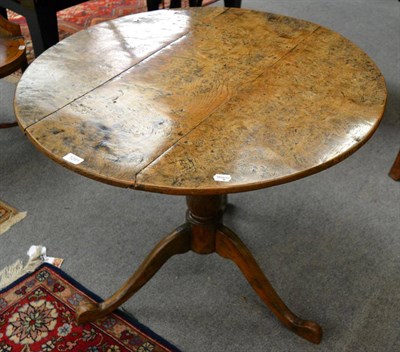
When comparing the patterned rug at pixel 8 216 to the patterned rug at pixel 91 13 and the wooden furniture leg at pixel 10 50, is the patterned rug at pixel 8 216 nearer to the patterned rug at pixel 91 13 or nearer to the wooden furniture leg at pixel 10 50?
the wooden furniture leg at pixel 10 50

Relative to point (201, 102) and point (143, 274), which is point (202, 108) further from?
point (143, 274)

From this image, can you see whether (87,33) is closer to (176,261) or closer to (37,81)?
(37,81)

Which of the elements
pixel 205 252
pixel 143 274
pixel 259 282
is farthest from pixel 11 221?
pixel 259 282

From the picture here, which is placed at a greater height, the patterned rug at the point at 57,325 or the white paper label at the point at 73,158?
the white paper label at the point at 73,158

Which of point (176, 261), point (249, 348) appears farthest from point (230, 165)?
point (176, 261)

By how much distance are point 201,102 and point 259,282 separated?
60cm

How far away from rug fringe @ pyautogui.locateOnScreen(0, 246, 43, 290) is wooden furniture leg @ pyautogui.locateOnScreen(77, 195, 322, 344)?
323 mm

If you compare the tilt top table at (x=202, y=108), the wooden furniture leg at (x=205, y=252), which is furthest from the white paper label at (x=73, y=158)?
the wooden furniture leg at (x=205, y=252)

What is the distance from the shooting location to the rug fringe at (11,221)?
6.09 feet

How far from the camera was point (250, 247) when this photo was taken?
70.1 inches

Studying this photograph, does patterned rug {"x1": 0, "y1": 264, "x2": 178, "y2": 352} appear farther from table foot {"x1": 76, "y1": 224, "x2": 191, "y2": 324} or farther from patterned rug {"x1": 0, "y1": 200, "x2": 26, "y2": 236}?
patterned rug {"x1": 0, "y1": 200, "x2": 26, "y2": 236}

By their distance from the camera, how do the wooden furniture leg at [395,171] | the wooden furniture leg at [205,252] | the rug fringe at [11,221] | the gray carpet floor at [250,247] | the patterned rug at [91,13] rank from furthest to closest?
the patterned rug at [91,13]
the wooden furniture leg at [395,171]
the rug fringe at [11,221]
the gray carpet floor at [250,247]
the wooden furniture leg at [205,252]

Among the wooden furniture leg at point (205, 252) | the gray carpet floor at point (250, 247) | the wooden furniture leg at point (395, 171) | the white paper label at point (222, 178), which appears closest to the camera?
the white paper label at point (222, 178)

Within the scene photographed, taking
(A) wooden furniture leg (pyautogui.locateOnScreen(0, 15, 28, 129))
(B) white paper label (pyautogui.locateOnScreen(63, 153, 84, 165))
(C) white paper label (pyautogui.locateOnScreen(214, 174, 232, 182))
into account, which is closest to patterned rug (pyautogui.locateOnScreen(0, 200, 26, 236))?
(A) wooden furniture leg (pyautogui.locateOnScreen(0, 15, 28, 129))
